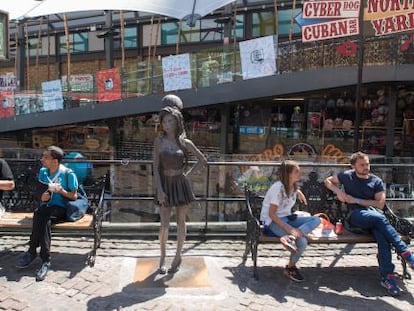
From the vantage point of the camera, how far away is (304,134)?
49.8ft

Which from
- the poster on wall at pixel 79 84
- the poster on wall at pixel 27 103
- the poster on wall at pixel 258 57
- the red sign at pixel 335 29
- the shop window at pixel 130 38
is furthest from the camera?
the shop window at pixel 130 38

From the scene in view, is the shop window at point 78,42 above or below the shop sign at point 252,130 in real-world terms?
above

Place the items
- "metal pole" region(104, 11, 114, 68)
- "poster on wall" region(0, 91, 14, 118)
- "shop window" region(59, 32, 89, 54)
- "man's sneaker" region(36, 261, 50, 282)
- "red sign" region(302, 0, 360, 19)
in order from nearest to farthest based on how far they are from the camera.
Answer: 1. "man's sneaker" region(36, 261, 50, 282)
2. "red sign" region(302, 0, 360, 19)
3. "poster on wall" region(0, 91, 14, 118)
4. "metal pole" region(104, 11, 114, 68)
5. "shop window" region(59, 32, 89, 54)

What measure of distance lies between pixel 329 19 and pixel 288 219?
8165 millimetres

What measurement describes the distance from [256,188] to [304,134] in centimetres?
832

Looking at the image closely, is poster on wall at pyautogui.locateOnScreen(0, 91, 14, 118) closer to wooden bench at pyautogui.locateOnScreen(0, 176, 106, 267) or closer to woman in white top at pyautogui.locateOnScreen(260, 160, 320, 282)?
wooden bench at pyautogui.locateOnScreen(0, 176, 106, 267)

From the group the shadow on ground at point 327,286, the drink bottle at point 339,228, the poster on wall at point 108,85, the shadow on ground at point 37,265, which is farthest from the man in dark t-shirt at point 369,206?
the poster on wall at point 108,85

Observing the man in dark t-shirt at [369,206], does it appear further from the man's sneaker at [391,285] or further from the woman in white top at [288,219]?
the woman in white top at [288,219]

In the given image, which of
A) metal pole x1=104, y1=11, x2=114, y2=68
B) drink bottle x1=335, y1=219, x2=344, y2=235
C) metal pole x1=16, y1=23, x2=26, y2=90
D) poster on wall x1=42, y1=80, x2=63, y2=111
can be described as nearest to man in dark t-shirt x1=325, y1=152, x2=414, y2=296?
drink bottle x1=335, y1=219, x2=344, y2=235

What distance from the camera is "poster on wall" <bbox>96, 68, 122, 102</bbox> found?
51.5 ft

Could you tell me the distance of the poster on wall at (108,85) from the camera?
51.5ft

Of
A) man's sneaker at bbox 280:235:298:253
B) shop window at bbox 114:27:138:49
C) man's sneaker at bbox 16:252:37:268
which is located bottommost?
man's sneaker at bbox 16:252:37:268

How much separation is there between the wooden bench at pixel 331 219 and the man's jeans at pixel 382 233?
15 cm

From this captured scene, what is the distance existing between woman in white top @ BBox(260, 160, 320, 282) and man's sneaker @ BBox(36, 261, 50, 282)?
90.8 inches
